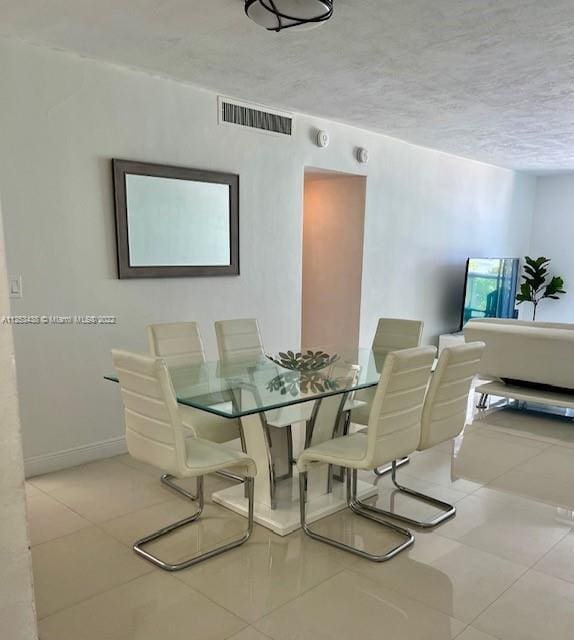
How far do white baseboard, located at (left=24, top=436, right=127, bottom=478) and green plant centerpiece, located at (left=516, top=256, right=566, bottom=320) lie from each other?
6.51 meters

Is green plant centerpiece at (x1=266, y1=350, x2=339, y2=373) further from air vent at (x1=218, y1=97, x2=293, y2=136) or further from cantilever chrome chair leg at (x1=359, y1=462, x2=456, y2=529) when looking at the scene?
air vent at (x1=218, y1=97, x2=293, y2=136)

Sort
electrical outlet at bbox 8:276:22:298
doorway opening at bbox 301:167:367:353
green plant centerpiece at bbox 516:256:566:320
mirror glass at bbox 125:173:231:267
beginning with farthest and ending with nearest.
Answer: green plant centerpiece at bbox 516:256:566:320 < doorway opening at bbox 301:167:367:353 < mirror glass at bbox 125:173:231:267 < electrical outlet at bbox 8:276:22:298

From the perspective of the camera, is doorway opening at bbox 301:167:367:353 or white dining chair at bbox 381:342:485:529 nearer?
white dining chair at bbox 381:342:485:529

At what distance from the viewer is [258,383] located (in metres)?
2.80

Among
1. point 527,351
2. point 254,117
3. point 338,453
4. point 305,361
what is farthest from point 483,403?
point 254,117

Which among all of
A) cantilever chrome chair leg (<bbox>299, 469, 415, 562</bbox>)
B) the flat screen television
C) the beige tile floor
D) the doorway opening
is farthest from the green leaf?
cantilever chrome chair leg (<bbox>299, 469, 415, 562</bbox>)

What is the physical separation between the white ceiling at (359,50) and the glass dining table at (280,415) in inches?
72.1

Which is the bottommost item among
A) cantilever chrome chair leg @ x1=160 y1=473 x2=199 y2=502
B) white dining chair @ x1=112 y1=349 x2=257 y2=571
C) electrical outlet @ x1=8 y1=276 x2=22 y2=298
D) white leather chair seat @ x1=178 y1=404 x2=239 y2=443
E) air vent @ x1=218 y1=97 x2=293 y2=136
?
cantilever chrome chair leg @ x1=160 y1=473 x2=199 y2=502

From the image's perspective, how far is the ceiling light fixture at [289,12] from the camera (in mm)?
2303

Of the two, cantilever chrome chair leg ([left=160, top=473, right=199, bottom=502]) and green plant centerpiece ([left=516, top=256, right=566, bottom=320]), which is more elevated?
green plant centerpiece ([left=516, top=256, right=566, bottom=320])

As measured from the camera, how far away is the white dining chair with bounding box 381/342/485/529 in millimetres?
2645

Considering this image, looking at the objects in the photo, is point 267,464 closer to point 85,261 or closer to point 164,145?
point 85,261

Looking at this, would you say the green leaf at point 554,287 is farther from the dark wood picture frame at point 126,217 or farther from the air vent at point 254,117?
the dark wood picture frame at point 126,217

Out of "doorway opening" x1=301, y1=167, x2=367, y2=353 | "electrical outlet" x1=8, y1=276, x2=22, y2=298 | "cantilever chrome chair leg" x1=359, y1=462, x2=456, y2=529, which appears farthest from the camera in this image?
"doorway opening" x1=301, y1=167, x2=367, y2=353
